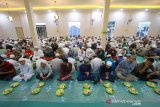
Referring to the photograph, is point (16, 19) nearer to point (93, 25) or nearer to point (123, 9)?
point (93, 25)

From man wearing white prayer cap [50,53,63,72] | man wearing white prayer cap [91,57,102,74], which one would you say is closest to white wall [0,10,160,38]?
man wearing white prayer cap [50,53,63,72]

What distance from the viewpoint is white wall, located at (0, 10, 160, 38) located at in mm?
8883

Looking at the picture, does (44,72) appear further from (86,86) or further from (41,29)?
(41,29)

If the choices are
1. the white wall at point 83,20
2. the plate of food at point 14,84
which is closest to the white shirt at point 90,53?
the plate of food at point 14,84

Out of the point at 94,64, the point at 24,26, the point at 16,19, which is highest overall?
the point at 16,19

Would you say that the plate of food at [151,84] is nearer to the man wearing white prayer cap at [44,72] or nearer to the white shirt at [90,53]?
the white shirt at [90,53]

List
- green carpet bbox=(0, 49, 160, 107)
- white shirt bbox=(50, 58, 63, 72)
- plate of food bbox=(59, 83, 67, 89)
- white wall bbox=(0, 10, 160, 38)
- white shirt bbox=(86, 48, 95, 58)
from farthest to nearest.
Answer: white wall bbox=(0, 10, 160, 38), white shirt bbox=(86, 48, 95, 58), white shirt bbox=(50, 58, 63, 72), plate of food bbox=(59, 83, 67, 89), green carpet bbox=(0, 49, 160, 107)

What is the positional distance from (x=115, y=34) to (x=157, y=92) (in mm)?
7776

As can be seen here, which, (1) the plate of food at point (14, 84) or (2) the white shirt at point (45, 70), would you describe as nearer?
(1) the plate of food at point (14, 84)

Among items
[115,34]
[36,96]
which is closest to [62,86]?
[36,96]

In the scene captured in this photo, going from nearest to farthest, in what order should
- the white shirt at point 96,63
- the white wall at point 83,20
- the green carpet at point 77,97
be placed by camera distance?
the green carpet at point 77,97
the white shirt at point 96,63
the white wall at point 83,20

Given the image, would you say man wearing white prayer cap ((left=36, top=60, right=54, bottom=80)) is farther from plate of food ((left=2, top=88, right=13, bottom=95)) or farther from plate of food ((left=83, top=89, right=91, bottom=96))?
plate of food ((left=83, top=89, right=91, bottom=96))

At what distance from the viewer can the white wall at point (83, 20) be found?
8.88m

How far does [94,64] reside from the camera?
3266mm
